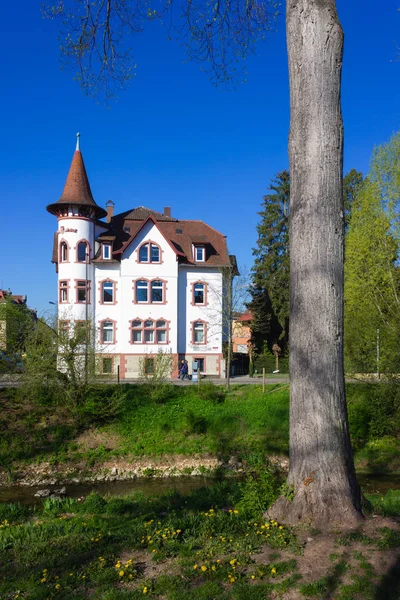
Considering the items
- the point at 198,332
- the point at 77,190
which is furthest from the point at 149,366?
the point at 77,190

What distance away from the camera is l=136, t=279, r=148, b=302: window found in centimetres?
3572

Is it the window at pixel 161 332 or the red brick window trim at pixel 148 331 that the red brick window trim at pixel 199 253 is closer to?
the red brick window trim at pixel 148 331

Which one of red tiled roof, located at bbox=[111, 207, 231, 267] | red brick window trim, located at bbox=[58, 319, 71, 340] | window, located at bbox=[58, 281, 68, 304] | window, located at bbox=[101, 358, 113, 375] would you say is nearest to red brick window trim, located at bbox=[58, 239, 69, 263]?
window, located at bbox=[58, 281, 68, 304]

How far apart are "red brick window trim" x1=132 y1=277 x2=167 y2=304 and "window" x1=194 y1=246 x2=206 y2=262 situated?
3229mm

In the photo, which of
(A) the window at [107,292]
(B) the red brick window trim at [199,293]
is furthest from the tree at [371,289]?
(A) the window at [107,292]

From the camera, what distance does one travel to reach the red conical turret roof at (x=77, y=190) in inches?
1371

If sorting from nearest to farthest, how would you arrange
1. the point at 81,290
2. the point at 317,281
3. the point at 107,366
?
the point at 317,281
the point at 107,366
the point at 81,290

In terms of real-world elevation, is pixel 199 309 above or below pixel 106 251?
below

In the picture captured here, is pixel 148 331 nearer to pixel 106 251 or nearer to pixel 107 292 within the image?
pixel 107 292

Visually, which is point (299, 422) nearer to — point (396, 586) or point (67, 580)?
point (396, 586)

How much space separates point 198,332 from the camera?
36.8 metres

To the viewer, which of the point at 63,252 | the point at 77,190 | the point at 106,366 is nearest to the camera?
the point at 106,366

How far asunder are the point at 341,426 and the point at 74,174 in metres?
34.3

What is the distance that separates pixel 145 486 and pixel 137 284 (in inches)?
797
